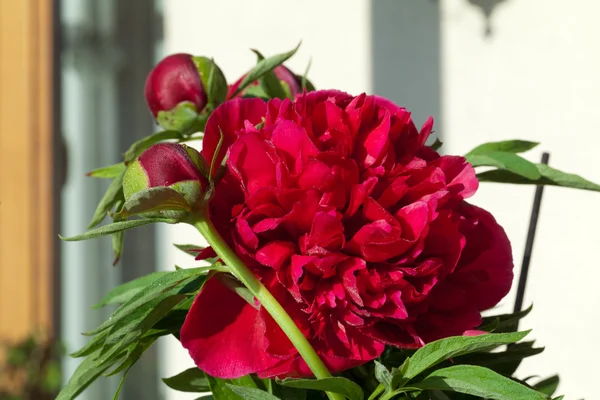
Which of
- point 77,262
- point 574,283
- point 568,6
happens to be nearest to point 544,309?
point 574,283

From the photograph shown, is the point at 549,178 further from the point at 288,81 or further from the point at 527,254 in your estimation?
the point at 288,81

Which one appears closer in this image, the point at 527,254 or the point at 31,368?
the point at 527,254

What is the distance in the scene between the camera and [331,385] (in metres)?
0.27

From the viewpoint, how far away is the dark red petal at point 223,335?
0.29 meters

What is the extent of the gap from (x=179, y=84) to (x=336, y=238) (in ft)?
0.64

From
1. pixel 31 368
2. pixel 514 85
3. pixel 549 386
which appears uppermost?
pixel 514 85

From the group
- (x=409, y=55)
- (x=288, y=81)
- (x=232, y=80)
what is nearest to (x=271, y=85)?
(x=288, y=81)

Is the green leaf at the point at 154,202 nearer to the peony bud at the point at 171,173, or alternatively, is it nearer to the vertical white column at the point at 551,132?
the peony bud at the point at 171,173

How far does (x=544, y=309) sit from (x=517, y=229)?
128 millimetres

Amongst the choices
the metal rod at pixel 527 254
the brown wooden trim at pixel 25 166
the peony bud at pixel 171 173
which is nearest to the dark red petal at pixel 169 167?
the peony bud at pixel 171 173

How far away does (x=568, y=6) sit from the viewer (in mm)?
1051

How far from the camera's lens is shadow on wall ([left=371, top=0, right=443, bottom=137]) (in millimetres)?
1256

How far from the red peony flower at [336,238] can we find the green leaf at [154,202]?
24 mm

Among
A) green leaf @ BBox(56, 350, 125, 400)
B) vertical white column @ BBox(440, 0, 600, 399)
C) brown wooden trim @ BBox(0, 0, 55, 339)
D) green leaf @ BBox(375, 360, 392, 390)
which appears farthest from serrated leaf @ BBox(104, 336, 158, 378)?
brown wooden trim @ BBox(0, 0, 55, 339)
